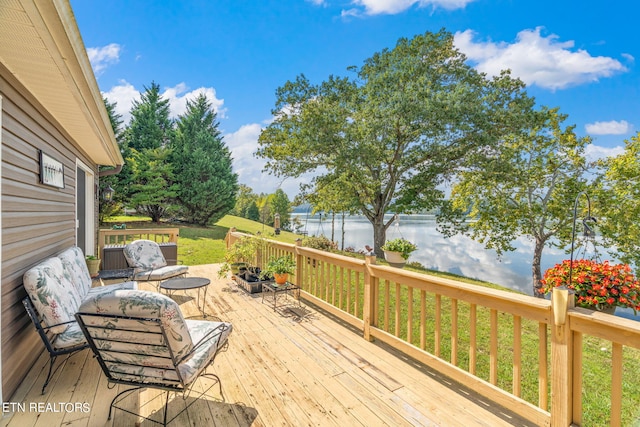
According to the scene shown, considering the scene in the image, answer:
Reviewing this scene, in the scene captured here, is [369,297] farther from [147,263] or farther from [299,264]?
[147,263]

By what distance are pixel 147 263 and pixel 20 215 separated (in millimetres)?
2770

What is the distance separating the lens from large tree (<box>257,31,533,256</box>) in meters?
9.69

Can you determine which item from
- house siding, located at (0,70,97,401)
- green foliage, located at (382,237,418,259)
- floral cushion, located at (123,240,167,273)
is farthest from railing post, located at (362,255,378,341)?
green foliage, located at (382,237,418,259)

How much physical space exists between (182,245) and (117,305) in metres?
10.9

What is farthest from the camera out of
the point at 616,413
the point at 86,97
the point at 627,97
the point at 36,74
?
the point at 627,97

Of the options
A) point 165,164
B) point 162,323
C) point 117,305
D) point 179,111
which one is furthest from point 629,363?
point 179,111

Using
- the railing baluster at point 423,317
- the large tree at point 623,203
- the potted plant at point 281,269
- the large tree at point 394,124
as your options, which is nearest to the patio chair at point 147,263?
the potted plant at point 281,269

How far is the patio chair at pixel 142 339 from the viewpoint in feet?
5.72

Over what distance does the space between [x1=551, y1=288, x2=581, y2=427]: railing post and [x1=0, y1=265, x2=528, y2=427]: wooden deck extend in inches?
14.7

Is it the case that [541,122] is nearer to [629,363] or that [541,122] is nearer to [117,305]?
[629,363]

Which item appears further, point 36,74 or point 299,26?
point 299,26

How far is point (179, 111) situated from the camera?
18.1 metres

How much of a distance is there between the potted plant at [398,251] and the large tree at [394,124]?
3.71m

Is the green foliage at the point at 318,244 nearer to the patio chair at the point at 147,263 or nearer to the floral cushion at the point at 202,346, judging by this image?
the patio chair at the point at 147,263
